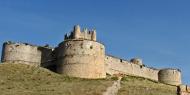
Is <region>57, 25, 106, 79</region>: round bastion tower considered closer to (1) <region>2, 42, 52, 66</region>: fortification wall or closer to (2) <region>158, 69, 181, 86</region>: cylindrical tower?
(1) <region>2, 42, 52, 66</region>: fortification wall

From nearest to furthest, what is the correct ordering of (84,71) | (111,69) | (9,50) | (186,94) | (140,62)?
(186,94)
(84,71)
(9,50)
(111,69)
(140,62)

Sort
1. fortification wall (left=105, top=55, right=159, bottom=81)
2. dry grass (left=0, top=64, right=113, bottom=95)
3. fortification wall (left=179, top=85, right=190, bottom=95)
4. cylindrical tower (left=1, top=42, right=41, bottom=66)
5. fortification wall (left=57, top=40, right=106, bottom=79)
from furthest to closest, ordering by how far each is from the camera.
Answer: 1. fortification wall (left=105, top=55, right=159, bottom=81)
2. cylindrical tower (left=1, top=42, right=41, bottom=66)
3. fortification wall (left=57, top=40, right=106, bottom=79)
4. dry grass (left=0, top=64, right=113, bottom=95)
5. fortification wall (left=179, top=85, right=190, bottom=95)

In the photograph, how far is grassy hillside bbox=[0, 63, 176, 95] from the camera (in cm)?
4366

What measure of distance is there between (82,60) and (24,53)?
30.6ft

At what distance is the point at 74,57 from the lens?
202 feet

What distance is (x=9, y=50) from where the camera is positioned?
64.9 meters

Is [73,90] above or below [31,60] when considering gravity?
below

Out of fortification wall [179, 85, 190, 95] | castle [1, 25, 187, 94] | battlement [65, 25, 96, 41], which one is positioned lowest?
fortification wall [179, 85, 190, 95]

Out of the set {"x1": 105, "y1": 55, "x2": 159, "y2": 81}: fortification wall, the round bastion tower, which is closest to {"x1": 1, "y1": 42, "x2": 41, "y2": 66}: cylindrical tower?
the round bastion tower

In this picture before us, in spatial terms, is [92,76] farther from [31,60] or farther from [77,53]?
[31,60]

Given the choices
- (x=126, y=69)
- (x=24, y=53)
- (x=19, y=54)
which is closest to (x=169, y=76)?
(x=126, y=69)

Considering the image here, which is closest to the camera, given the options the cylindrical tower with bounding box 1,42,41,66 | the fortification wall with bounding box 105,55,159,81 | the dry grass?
the dry grass

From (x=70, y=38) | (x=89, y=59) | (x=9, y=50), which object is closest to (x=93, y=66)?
(x=89, y=59)

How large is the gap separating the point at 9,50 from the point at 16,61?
2026 mm
